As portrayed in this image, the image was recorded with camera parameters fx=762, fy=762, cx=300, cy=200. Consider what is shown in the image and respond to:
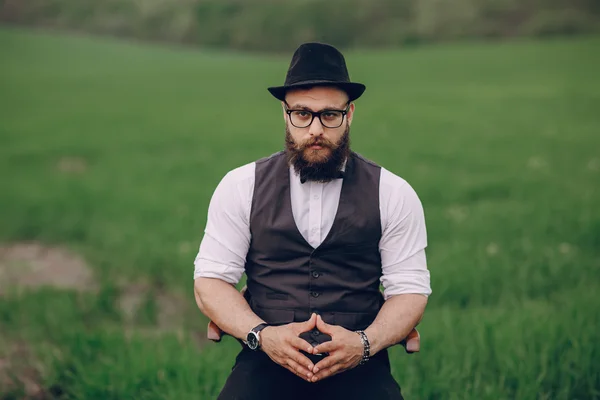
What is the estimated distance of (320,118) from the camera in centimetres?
303

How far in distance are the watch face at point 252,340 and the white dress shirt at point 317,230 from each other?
0.96ft

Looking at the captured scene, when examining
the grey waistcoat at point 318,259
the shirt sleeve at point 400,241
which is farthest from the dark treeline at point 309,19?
the grey waistcoat at point 318,259

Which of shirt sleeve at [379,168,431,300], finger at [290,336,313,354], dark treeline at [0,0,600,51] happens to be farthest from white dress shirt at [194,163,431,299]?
dark treeline at [0,0,600,51]

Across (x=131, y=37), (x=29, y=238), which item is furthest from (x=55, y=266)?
(x=131, y=37)

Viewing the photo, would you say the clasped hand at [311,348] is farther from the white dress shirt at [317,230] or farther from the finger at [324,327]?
the white dress shirt at [317,230]

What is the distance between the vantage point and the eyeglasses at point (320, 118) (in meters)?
3.04

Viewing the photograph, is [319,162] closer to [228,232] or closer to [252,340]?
[228,232]

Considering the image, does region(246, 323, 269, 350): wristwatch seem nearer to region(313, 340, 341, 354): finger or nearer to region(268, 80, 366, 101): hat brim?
region(313, 340, 341, 354): finger

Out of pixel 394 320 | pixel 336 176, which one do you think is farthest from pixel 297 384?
pixel 336 176

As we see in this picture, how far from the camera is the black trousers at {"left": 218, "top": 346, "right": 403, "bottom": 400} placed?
9.69ft

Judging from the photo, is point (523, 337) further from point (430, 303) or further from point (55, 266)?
point (55, 266)

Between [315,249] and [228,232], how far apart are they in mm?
363

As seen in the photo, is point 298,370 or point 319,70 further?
point 319,70

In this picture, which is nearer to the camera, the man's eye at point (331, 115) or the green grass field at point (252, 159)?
the man's eye at point (331, 115)
